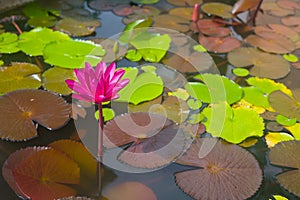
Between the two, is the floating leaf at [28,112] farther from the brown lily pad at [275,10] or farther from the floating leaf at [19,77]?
the brown lily pad at [275,10]

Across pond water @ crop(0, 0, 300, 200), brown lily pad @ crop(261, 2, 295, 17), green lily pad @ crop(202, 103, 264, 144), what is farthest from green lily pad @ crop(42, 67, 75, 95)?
brown lily pad @ crop(261, 2, 295, 17)

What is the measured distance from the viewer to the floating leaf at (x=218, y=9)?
2003mm

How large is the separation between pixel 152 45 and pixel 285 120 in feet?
2.07

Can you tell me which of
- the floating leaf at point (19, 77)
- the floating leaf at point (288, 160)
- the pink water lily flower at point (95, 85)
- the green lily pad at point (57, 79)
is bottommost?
the floating leaf at point (288, 160)

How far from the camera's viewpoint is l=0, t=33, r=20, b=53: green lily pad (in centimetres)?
160

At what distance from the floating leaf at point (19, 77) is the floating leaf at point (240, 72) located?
765 millimetres

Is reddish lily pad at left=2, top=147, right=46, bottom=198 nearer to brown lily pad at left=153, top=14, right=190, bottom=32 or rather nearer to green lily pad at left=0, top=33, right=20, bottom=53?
green lily pad at left=0, top=33, right=20, bottom=53

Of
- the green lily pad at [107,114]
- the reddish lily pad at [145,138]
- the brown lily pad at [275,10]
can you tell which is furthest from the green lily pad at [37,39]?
the brown lily pad at [275,10]

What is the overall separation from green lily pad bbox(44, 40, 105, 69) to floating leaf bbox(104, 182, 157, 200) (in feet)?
1.89

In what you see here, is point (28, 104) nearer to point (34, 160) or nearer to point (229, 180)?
point (34, 160)

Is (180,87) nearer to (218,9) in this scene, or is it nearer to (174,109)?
(174,109)

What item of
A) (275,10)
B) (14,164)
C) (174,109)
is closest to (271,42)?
(275,10)

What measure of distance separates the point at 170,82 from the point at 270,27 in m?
0.71

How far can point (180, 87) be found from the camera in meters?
1.50
